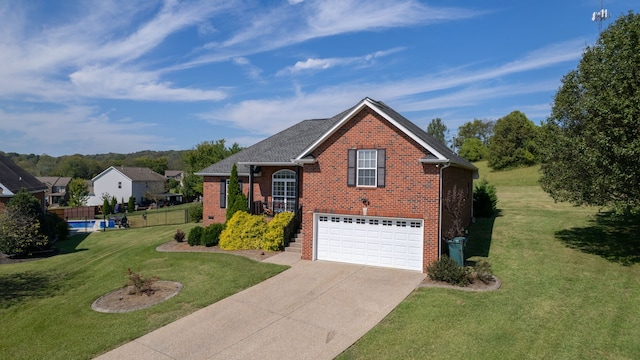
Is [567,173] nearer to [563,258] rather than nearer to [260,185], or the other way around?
[563,258]

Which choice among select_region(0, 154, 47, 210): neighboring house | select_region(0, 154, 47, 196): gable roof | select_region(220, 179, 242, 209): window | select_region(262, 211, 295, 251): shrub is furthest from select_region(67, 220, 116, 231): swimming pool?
select_region(262, 211, 295, 251): shrub

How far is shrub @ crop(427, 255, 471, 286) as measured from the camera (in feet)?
41.1

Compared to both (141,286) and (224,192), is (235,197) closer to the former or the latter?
(224,192)

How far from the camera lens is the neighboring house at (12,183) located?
28.3m

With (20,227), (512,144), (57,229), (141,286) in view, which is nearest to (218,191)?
(20,227)

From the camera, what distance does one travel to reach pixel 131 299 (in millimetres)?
12133

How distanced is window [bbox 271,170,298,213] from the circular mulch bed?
800cm

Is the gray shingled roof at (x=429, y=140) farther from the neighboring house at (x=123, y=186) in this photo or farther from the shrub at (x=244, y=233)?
the neighboring house at (x=123, y=186)

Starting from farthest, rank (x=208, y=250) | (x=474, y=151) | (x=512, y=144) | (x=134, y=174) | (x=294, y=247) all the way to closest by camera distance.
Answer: (x=474, y=151) → (x=134, y=174) → (x=512, y=144) → (x=208, y=250) → (x=294, y=247)

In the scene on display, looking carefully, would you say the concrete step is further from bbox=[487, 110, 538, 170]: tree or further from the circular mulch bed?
bbox=[487, 110, 538, 170]: tree

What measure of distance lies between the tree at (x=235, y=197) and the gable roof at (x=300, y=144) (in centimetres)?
86

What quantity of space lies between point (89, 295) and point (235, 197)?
8.70 m

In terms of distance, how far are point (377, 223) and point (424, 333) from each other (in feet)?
21.5

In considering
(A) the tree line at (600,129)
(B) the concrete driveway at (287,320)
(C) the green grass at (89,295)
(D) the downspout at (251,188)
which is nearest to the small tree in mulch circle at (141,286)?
(C) the green grass at (89,295)
